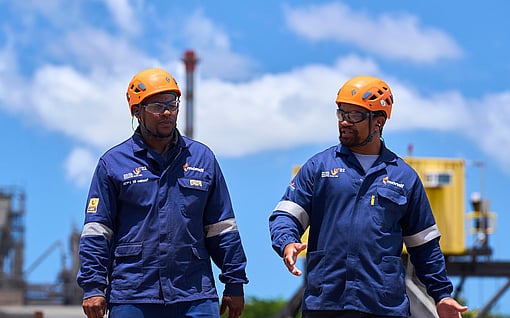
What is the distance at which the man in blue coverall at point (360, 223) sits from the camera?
6.63m

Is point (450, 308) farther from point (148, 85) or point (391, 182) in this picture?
point (148, 85)

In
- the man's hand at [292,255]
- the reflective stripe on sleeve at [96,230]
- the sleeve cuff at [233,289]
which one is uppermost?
the reflective stripe on sleeve at [96,230]

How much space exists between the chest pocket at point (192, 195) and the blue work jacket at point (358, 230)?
18.5 inches

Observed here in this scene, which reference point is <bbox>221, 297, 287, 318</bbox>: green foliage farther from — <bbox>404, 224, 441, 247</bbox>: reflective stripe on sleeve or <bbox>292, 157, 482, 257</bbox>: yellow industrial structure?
<bbox>404, 224, 441, 247</bbox>: reflective stripe on sleeve

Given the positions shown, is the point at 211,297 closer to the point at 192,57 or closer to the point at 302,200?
the point at 302,200

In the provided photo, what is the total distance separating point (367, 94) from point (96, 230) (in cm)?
198

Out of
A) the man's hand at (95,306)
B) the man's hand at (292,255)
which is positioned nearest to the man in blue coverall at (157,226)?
the man's hand at (95,306)

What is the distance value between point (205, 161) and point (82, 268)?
1097mm

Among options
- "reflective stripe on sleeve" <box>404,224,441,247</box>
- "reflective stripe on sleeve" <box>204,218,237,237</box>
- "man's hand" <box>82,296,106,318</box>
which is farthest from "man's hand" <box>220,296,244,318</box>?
"reflective stripe on sleeve" <box>404,224,441,247</box>

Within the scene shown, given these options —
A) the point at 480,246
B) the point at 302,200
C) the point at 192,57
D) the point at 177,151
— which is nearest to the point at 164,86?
the point at 177,151

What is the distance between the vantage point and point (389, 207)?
6828mm

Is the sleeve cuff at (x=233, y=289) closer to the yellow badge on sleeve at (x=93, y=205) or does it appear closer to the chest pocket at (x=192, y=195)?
the chest pocket at (x=192, y=195)

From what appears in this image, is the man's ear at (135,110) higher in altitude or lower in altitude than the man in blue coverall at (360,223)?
higher

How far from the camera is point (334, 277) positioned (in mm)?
6641
